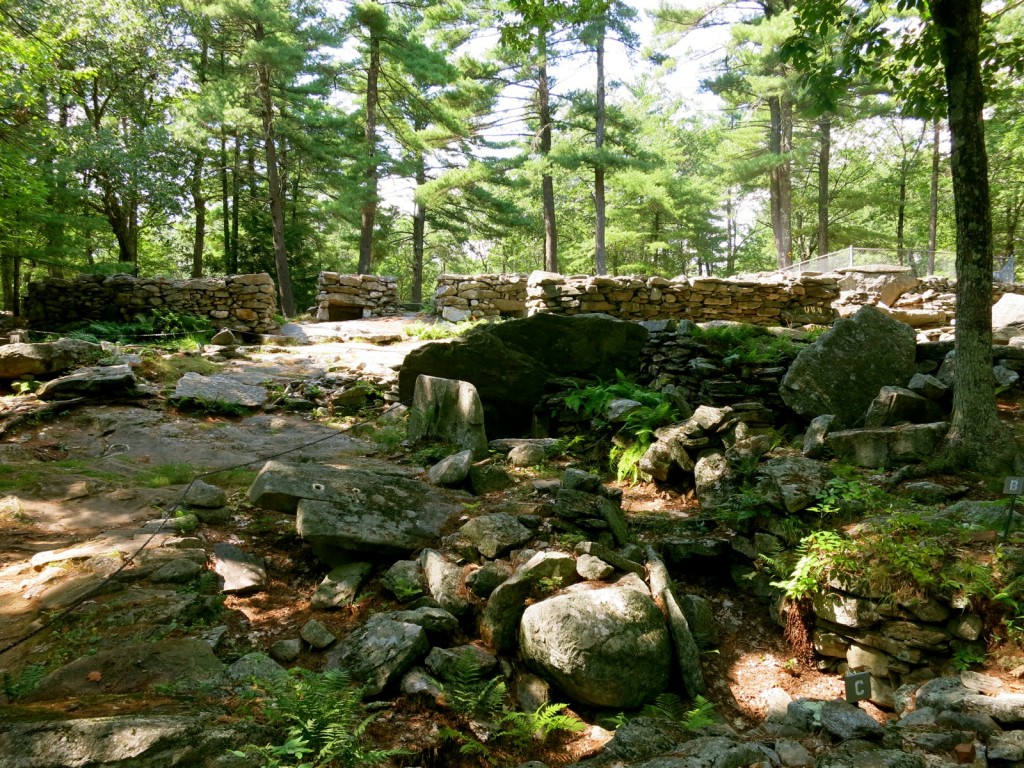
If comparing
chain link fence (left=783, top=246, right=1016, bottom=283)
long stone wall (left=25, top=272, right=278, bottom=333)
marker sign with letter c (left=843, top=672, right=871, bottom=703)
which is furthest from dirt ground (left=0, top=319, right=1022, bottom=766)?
chain link fence (left=783, top=246, right=1016, bottom=283)

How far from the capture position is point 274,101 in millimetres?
19516

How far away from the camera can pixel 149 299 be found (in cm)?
1245

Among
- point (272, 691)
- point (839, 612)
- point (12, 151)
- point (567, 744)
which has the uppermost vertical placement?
point (12, 151)

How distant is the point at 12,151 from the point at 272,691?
14.3m

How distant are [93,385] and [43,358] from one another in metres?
1.20

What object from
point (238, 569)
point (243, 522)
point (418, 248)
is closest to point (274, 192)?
point (418, 248)

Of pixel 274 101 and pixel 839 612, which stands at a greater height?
pixel 274 101

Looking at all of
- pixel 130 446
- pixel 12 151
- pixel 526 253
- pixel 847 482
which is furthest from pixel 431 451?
pixel 526 253

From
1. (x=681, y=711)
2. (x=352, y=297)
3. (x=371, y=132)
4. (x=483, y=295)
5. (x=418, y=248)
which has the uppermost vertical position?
→ (x=371, y=132)

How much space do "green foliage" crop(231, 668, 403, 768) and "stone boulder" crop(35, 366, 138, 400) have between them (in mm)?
6572

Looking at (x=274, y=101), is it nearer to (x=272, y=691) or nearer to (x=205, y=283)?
(x=205, y=283)

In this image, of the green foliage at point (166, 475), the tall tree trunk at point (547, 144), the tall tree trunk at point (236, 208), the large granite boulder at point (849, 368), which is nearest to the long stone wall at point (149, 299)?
the tall tree trunk at point (236, 208)

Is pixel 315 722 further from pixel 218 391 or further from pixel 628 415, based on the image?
pixel 218 391

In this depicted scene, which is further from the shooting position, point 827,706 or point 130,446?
point 130,446
